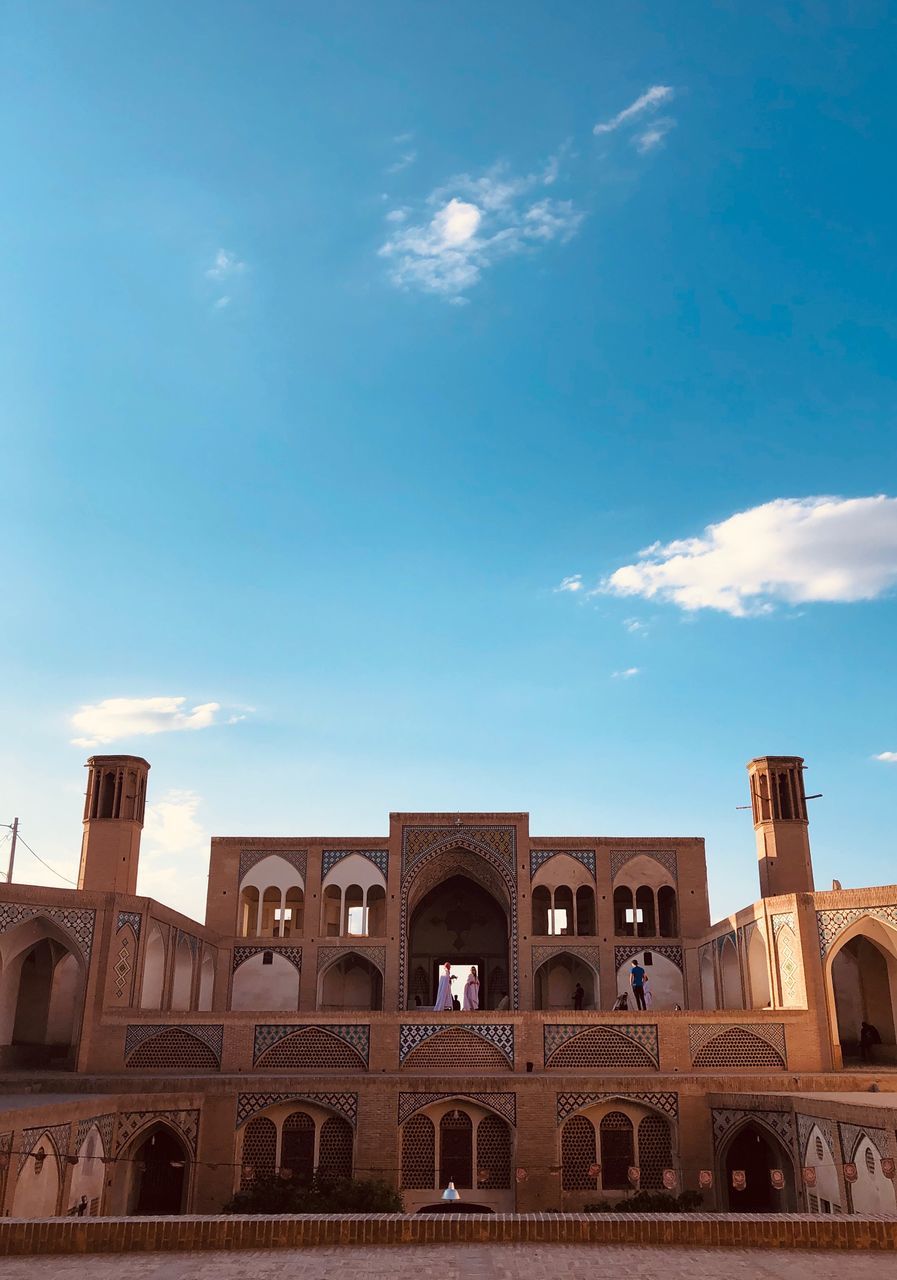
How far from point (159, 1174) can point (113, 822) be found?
7955mm

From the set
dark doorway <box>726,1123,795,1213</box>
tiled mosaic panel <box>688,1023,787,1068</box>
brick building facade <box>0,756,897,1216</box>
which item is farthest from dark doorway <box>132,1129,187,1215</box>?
tiled mosaic panel <box>688,1023,787,1068</box>

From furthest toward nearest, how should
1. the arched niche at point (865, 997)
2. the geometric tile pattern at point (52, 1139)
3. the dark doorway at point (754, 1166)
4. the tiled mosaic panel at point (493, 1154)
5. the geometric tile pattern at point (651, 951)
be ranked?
the geometric tile pattern at point (651, 951)
the arched niche at point (865, 997)
the tiled mosaic panel at point (493, 1154)
the dark doorway at point (754, 1166)
the geometric tile pattern at point (52, 1139)

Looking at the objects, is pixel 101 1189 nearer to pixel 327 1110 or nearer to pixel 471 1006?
pixel 327 1110

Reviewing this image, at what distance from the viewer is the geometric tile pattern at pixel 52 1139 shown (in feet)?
33.4

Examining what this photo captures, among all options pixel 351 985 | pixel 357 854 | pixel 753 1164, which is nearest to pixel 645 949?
pixel 357 854

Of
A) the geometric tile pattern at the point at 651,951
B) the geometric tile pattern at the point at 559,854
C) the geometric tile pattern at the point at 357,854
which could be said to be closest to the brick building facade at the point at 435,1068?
the geometric tile pattern at the point at 651,951

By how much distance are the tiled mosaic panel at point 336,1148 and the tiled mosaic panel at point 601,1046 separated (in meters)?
3.00

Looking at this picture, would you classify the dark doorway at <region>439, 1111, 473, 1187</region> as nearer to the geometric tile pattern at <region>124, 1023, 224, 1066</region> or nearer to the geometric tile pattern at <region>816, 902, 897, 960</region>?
the geometric tile pattern at <region>124, 1023, 224, 1066</region>

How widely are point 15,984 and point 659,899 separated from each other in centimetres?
1250

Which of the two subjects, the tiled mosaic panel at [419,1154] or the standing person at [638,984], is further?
the standing person at [638,984]

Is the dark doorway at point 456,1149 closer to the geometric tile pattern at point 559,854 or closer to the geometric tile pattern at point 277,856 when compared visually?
the geometric tile pattern at point 559,854

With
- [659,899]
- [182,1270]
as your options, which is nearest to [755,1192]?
[659,899]

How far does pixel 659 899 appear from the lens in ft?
A: 76.6

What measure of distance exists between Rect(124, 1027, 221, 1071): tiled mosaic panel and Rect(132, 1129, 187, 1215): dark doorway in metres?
1.49
